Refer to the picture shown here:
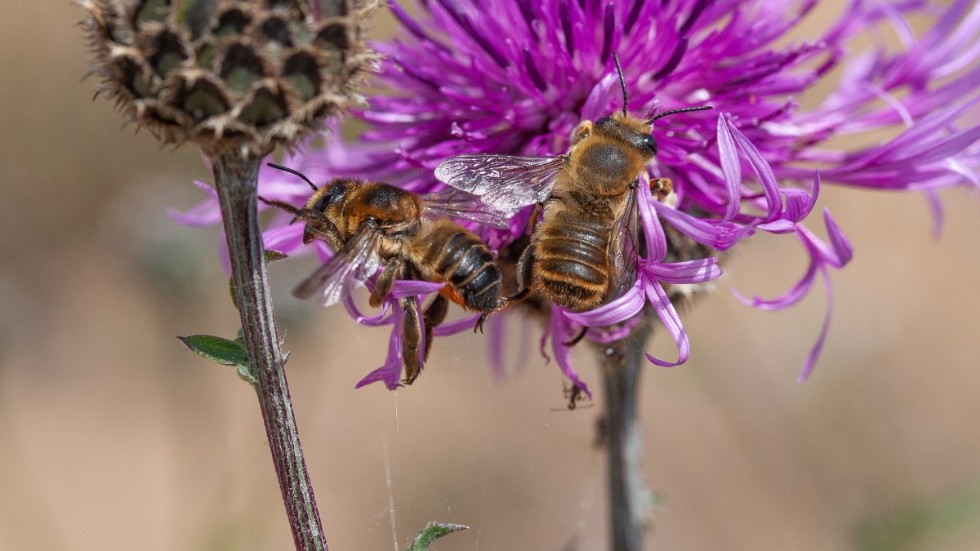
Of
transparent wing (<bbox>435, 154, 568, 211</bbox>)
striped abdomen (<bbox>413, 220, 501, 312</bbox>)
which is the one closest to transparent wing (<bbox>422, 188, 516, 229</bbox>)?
transparent wing (<bbox>435, 154, 568, 211</bbox>)

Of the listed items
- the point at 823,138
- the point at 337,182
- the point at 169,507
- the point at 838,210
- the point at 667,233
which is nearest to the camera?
the point at 337,182

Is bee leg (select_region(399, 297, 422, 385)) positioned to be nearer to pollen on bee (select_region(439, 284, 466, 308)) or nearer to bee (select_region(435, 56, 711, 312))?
pollen on bee (select_region(439, 284, 466, 308))

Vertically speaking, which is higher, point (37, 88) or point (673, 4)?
point (37, 88)

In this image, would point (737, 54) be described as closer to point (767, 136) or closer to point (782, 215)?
point (767, 136)

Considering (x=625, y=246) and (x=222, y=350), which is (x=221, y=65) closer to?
(x=222, y=350)

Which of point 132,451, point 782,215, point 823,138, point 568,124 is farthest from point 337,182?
point 132,451

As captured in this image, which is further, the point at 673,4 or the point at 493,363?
the point at 493,363
